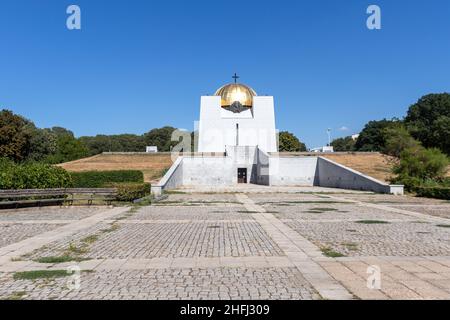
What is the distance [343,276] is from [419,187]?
20.4 metres

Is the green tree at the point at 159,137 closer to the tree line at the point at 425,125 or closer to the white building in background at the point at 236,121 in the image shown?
the tree line at the point at 425,125

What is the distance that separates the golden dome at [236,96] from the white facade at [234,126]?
69cm

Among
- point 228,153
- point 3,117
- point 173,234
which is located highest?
point 3,117

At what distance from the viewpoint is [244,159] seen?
4297cm

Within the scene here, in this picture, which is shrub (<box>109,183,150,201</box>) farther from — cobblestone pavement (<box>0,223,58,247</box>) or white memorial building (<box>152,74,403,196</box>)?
cobblestone pavement (<box>0,223,58,247</box>)

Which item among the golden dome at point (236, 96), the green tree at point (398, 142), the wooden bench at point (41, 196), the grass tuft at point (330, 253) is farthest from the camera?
the golden dome at point (236, 96)

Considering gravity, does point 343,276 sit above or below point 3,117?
below

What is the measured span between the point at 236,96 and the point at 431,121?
31.0m

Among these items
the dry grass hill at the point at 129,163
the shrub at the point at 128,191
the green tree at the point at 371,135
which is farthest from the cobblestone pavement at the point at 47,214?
the green tree at the point at 371,135

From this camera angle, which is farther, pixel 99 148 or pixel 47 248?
pixel 99 148

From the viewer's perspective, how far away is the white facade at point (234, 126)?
170ft
